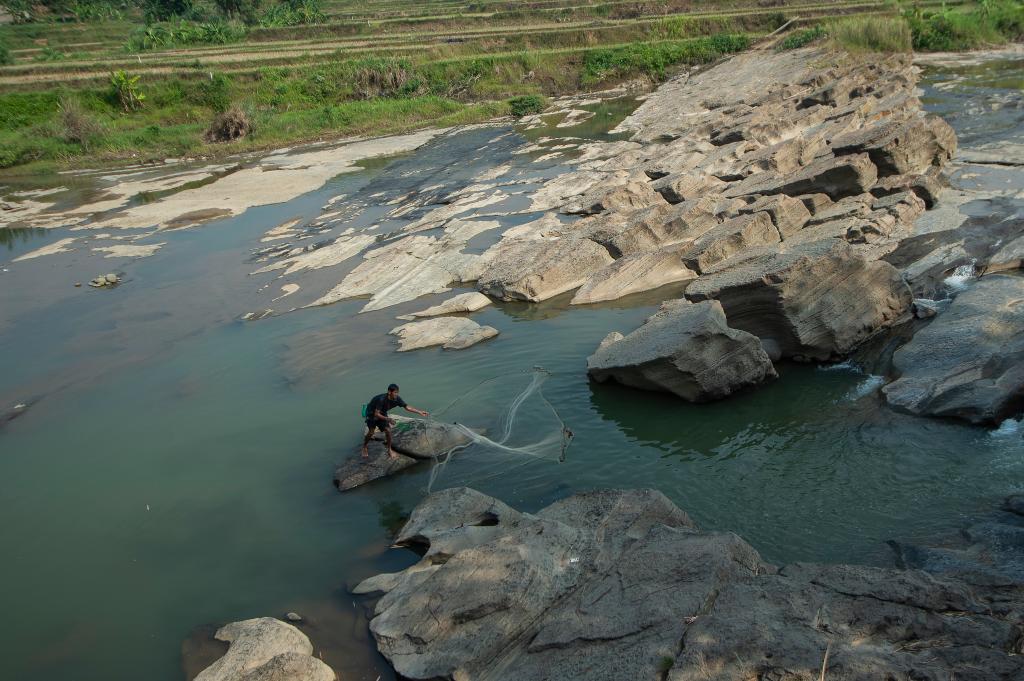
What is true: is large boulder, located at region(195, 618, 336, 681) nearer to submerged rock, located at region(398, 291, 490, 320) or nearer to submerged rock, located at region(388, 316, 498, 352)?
submerged rock, located at region(388, 316, 498, 352)

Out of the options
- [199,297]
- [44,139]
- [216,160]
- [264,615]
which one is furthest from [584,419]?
[44,139]

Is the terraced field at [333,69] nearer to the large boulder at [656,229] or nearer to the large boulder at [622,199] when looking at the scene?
the large boulder at [622,199]

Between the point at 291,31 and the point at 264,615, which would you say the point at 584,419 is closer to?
the point at 264,615

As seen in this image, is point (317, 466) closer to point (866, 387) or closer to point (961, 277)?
point (866, 387)

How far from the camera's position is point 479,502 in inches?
442

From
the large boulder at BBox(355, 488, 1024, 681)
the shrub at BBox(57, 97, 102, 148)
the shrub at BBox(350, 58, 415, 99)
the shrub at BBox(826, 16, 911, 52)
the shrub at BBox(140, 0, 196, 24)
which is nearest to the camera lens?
the large boulder at BBox(355, 488, 1024, 681)

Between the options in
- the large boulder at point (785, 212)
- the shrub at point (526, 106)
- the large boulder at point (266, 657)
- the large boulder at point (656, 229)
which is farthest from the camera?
the shrub at point (526, 106)

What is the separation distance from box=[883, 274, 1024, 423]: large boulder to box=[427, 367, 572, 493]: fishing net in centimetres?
566

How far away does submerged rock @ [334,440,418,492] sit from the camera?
42.9 feet

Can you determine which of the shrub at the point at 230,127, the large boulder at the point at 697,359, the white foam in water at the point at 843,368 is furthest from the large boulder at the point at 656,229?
the shrub at the point at 230,127

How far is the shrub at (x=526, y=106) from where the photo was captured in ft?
170

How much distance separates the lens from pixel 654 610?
755cm

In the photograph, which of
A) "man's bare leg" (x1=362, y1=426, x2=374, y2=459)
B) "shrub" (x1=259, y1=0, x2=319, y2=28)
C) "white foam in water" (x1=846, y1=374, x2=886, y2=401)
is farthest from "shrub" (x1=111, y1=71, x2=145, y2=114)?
"white foam in water" (x1=846, y1=374, x2=886, y2=401)

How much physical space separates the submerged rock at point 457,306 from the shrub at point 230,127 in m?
34.8
